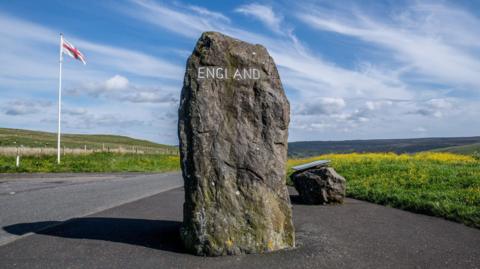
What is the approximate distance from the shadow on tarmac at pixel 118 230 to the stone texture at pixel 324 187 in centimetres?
440

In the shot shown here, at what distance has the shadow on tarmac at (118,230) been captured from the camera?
7.60m

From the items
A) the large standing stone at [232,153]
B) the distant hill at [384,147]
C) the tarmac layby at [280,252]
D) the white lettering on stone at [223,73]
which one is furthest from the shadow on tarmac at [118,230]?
the distant hill at [384,147]

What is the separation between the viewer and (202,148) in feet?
22.9

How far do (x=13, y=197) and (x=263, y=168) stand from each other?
10.7m

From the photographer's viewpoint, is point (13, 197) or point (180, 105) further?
point (13, 197)

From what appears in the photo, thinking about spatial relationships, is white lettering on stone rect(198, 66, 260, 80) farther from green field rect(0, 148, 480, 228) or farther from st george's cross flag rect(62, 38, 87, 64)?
st george's cross flag rect(62, 38, 87, 64)

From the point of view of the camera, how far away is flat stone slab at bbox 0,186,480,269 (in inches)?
253

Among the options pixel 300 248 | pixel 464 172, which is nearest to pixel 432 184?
pixel 464 172

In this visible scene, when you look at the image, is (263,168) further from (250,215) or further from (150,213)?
(150,213)

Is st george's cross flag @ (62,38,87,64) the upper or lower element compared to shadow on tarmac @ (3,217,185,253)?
upper

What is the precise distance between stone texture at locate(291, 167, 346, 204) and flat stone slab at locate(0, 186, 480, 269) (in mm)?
1766

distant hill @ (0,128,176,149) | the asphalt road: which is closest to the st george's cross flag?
the asphalt road

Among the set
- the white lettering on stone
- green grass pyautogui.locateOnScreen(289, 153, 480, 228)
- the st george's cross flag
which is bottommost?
green grass pyautogui.locateOnScreen(289, 153, 480, 228)

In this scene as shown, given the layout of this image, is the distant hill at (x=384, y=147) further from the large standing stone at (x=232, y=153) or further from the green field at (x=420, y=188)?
the large standing stone at (x=232, y=153)
